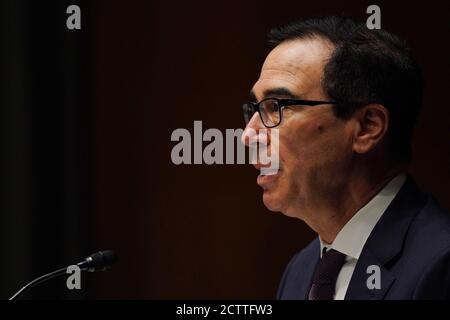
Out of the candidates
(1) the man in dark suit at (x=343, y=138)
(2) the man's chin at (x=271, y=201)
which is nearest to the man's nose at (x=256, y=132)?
(1) the man in dark suit at (x=343, y=138)

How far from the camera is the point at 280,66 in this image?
157 cm

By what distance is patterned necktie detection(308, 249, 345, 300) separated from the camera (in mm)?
1548

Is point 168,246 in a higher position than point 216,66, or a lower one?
lower

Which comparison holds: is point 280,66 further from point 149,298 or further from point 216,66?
point 149,298

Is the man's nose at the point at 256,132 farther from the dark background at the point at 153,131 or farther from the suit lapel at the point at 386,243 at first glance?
the suit lapel at the point at 386,243

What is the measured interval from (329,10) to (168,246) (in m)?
0.76

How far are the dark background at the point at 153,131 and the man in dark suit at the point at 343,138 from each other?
0.84 ft

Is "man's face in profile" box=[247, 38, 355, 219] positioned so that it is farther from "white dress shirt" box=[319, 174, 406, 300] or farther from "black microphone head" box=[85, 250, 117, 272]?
"black microphone head" box=[85, 250, 117, 272]

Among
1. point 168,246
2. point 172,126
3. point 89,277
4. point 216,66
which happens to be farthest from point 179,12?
point 89,277

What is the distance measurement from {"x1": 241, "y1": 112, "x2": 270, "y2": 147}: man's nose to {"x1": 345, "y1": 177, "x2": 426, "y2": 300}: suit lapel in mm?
316

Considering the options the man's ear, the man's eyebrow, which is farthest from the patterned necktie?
the man's eyebrow

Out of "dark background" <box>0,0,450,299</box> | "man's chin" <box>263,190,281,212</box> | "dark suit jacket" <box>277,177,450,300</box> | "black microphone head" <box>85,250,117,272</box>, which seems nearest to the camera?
"dark suit jacket" <box>277,177,450,300</box>

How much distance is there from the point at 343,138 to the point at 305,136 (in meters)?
0.08

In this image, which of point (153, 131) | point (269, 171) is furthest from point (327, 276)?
point (153, 131)
